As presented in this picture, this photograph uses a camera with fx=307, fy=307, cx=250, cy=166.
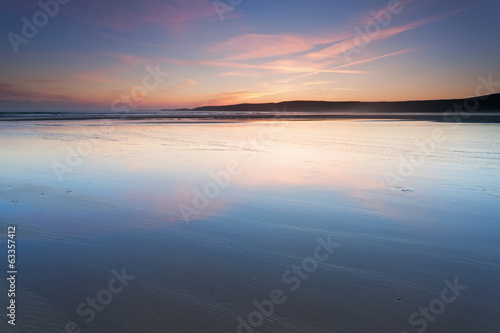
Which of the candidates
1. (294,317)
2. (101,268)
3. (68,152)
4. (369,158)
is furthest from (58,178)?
(369,158)

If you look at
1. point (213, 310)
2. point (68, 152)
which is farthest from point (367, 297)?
point (68, 152)

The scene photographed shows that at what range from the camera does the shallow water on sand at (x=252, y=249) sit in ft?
9.04

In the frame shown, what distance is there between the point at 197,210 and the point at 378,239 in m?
3.06

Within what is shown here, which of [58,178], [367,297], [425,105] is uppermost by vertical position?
[425,105]

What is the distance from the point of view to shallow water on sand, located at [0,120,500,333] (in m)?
2.76

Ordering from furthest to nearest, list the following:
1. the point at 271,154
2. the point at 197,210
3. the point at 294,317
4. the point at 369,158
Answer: the point at 271,154, the point at 369,158, the point at 197,210, the point at 294,317

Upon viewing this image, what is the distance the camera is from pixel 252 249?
404 cm

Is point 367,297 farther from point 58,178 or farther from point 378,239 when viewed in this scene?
point 58,178

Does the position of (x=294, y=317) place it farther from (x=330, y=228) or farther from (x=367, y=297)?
(x=330, y=228)

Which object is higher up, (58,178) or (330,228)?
(58,178)

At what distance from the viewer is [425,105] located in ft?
363

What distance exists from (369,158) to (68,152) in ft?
36.9

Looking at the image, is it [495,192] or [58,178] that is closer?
[495,192]

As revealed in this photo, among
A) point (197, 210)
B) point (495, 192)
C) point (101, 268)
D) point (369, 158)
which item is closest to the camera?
point (101, 268)
